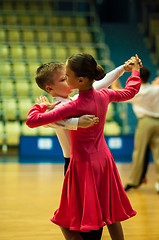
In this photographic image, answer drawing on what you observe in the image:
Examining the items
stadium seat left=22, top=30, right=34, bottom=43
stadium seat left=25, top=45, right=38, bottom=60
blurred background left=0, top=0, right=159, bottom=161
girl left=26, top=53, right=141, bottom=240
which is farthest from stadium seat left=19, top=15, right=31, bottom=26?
girl left=26, top=53, right=141, bottom=240

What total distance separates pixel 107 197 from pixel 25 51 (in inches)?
337

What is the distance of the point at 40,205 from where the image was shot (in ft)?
13.7

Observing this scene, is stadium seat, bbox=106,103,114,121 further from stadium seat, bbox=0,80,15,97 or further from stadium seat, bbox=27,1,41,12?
stadium seat, bbox=27,1,41,12

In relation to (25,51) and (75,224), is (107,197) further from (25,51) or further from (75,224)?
(25,51)

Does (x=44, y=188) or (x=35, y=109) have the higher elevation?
(x=35, y=109)

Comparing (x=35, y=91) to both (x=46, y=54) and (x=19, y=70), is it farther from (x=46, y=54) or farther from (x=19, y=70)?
(x=46, y=54)

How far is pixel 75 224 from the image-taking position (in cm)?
203

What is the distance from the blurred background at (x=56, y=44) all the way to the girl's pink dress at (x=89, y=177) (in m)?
5.93

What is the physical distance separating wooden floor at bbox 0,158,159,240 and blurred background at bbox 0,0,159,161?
6.58ft

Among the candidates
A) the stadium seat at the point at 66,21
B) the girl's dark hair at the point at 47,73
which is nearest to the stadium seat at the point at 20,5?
the stadium seat at the point at 66,21

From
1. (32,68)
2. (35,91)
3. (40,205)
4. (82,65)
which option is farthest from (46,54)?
(82,65)

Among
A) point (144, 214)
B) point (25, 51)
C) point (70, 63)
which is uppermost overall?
point (70, 63)

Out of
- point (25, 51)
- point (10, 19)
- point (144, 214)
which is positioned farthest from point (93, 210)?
point (10, 19)

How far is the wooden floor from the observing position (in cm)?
326
